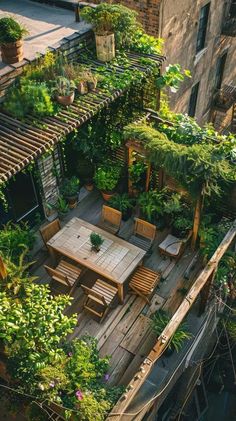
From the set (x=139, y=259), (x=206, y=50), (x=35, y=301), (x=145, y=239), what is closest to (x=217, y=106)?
(x=206, y=50)

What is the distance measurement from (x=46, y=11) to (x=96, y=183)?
6.70 meters

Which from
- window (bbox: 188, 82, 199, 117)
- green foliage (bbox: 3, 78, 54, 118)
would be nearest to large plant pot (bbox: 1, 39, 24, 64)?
green foliage (bbox: 3, 78, 54, 118)

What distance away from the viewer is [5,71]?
893 centimetres

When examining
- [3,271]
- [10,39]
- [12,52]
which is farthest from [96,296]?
[10,39]

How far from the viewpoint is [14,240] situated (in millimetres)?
9891

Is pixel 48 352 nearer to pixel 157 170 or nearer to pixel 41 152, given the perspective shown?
pixel 41 152

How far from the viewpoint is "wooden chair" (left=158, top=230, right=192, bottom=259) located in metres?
10.5

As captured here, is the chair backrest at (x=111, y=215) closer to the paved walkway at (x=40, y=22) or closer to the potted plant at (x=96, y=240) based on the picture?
the potted plant at (x=96, y=240)

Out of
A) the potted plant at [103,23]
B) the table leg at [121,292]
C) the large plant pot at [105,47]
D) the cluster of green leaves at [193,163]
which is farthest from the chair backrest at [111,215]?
the potted plant at [103,23]

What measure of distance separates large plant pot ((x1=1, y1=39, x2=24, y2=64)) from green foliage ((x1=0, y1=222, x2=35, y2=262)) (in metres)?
4.19

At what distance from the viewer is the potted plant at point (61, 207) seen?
1167 centimetres

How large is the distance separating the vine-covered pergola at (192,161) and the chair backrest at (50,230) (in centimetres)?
317

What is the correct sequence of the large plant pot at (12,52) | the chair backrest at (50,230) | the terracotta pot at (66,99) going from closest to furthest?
the large plant pot at (12,52) < the terracotta pot at (66,99) < the chair backrest at (50,230)

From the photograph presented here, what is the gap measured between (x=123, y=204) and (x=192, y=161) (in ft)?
10.2
